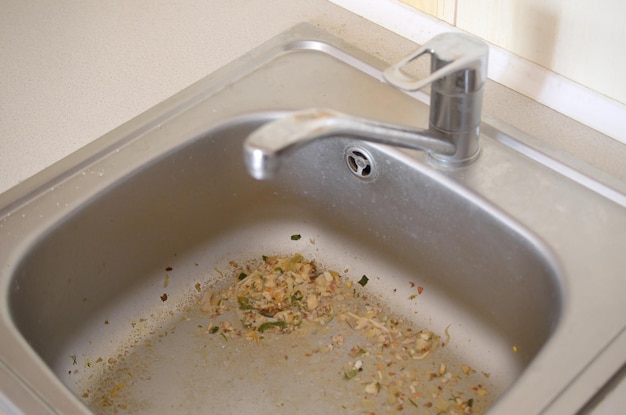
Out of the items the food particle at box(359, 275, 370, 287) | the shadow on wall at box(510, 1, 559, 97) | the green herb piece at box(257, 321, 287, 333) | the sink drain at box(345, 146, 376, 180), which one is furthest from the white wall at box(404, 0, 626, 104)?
the green herb piece at box(257, 321, 287, 333)

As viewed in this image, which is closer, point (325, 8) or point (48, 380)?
point (48, 380)

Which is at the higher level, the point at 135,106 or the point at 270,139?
the point at 270,139

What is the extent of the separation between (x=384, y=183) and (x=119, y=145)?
326 millimetres

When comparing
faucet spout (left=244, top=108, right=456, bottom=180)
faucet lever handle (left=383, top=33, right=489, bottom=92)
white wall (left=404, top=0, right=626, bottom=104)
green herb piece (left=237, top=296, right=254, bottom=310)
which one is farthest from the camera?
green herb piece (left=237, top=296, right=254, bottom=310)

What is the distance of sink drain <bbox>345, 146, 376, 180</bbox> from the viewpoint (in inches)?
40.6

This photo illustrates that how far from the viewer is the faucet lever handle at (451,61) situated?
826 mm

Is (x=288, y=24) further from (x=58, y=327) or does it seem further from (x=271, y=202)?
(x=58, y=327)

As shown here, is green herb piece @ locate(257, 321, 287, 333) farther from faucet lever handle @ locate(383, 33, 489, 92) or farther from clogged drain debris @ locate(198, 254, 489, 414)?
faucet lever handle @ locate(383, 33, 489, 92)

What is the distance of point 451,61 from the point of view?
85cm

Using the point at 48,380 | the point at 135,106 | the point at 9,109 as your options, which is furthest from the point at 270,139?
the point at 9,109

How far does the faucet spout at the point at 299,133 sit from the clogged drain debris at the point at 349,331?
271 mm

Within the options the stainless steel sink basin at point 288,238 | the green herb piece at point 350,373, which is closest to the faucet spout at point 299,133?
the stainless steel sink basin at point 288,238

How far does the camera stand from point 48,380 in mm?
807

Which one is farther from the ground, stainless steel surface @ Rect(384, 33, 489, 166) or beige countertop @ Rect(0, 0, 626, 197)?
stainless steel surface @ Rect(384, 33, 489, 166)
